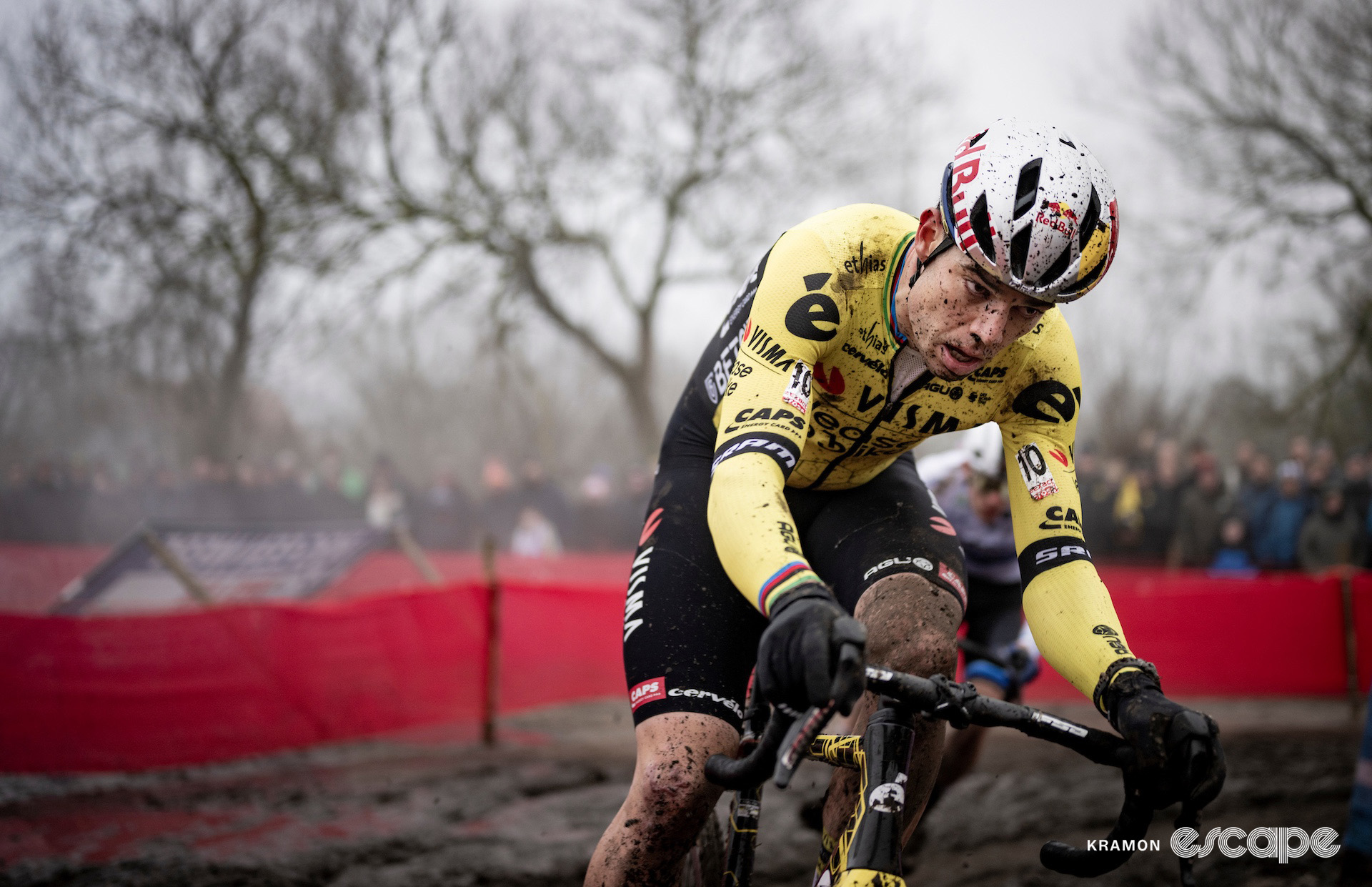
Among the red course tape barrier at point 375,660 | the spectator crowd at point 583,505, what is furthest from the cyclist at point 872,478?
the spectator crowd at point 583,505

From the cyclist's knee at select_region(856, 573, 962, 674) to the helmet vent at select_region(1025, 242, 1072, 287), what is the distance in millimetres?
839

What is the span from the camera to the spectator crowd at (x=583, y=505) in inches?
406

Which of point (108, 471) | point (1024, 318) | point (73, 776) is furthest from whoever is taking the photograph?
point (108, 471)

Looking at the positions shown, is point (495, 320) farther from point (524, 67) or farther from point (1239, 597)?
point (1239, 597)

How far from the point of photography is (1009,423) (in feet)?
9.07

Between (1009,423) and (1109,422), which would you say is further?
(1109,422)

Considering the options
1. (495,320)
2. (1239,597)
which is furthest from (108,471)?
(1239,597)

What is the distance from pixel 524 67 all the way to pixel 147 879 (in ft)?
36.6

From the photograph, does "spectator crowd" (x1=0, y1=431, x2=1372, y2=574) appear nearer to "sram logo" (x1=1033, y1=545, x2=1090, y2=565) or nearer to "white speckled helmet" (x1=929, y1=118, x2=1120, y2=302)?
"sram logo" (x1=1033, y1=545, x2=1090, y2=565)

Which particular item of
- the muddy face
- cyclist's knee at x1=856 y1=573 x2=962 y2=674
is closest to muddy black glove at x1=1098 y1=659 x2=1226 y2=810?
cyclist's knee at x1=856 y1=573 x2=962 y2=674

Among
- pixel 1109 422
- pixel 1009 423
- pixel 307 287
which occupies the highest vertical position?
pixel 1109 422

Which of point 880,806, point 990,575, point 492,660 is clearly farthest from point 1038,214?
point 492,660

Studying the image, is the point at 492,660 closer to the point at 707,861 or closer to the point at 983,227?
the point at 707,861

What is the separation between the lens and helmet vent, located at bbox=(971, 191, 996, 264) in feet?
7.15
